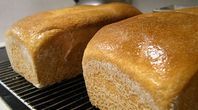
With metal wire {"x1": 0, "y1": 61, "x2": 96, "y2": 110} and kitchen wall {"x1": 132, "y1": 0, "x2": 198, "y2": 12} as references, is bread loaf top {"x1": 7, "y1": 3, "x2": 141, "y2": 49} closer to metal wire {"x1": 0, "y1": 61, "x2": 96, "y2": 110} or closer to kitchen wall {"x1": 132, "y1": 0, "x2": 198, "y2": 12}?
metal wire {"x1": 0, "y1": 61, "x2": 96, "y2": 110}

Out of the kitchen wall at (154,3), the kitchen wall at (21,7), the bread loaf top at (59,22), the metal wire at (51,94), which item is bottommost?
the metal wire at (51,94)

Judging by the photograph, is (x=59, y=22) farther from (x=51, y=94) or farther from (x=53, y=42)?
(x=51, y=94)

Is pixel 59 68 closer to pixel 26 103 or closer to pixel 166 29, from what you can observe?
pixel 26 103

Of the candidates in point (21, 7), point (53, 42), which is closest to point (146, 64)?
point (53, 42)

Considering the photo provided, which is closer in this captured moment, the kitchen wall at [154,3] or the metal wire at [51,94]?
the metal wire at [51,94]

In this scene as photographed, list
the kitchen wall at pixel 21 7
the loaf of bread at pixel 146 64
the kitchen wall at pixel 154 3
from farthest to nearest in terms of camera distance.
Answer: the kitchen wall at pixel 21 7 < the kitchen wall at pixel 154 3 < the loaf of bread at pixel 146 64

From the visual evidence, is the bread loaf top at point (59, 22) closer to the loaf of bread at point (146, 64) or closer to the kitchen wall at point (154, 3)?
the loaf of bread at point (146, 64)

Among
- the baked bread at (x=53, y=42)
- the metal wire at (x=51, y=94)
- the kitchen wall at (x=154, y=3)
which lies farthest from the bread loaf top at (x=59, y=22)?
the kitchen wall at (x=154, y=3)
